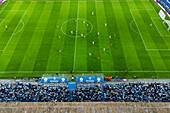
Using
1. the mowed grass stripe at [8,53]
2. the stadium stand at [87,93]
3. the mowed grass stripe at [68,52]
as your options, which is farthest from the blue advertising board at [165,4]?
the mowed grass stripe at [8,53]

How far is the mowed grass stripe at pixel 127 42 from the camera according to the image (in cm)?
3881

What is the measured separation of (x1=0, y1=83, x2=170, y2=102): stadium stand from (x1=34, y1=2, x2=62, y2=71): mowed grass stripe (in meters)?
7.39

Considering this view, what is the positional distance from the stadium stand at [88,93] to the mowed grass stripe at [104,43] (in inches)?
278

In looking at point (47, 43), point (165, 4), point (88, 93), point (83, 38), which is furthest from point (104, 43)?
point (165, 4)

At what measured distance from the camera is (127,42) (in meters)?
44.3

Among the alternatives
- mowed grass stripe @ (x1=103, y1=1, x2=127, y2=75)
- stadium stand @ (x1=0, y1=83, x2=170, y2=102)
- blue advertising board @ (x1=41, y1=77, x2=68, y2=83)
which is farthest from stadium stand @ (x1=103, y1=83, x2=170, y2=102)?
blue advertising board @ (x1=41, y1=77, x2=68, y2=83)

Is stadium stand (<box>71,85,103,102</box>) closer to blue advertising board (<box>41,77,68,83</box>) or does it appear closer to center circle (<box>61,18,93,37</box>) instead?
blue advertising board (<box>41,77,68,83</box>)

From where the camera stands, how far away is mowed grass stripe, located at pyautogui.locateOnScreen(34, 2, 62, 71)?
128ft

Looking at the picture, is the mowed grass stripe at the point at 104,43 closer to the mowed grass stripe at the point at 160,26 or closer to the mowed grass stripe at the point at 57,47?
the mowed grass stripe at the point at 57,47

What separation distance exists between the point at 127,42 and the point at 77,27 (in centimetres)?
1714

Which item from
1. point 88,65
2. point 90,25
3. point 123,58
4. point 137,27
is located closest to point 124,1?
point 137,27

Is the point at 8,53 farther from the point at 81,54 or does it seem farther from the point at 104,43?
the point at 104,43

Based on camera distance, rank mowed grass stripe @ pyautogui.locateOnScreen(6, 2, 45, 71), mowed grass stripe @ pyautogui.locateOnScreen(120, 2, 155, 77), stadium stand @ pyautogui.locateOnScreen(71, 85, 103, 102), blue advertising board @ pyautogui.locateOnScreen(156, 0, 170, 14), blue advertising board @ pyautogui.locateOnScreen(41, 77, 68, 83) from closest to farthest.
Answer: stadium stand @ pyautogui.locateOnScreen(71, 85, 103, 102), blue advertising board @ pyautogui.locateOnScreen(41, 77, 68, 83), mowed grass stripe @ pyautogui.locateOnScreen(120, 2, 155, 77), mowed grass stripe @ pyautogui.locateOnScreen(6, 2, 45, 71), blue advertising board @ pyautogui.locateOnScreen(156, 0, 170, 14)

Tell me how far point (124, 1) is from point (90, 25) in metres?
22.7
